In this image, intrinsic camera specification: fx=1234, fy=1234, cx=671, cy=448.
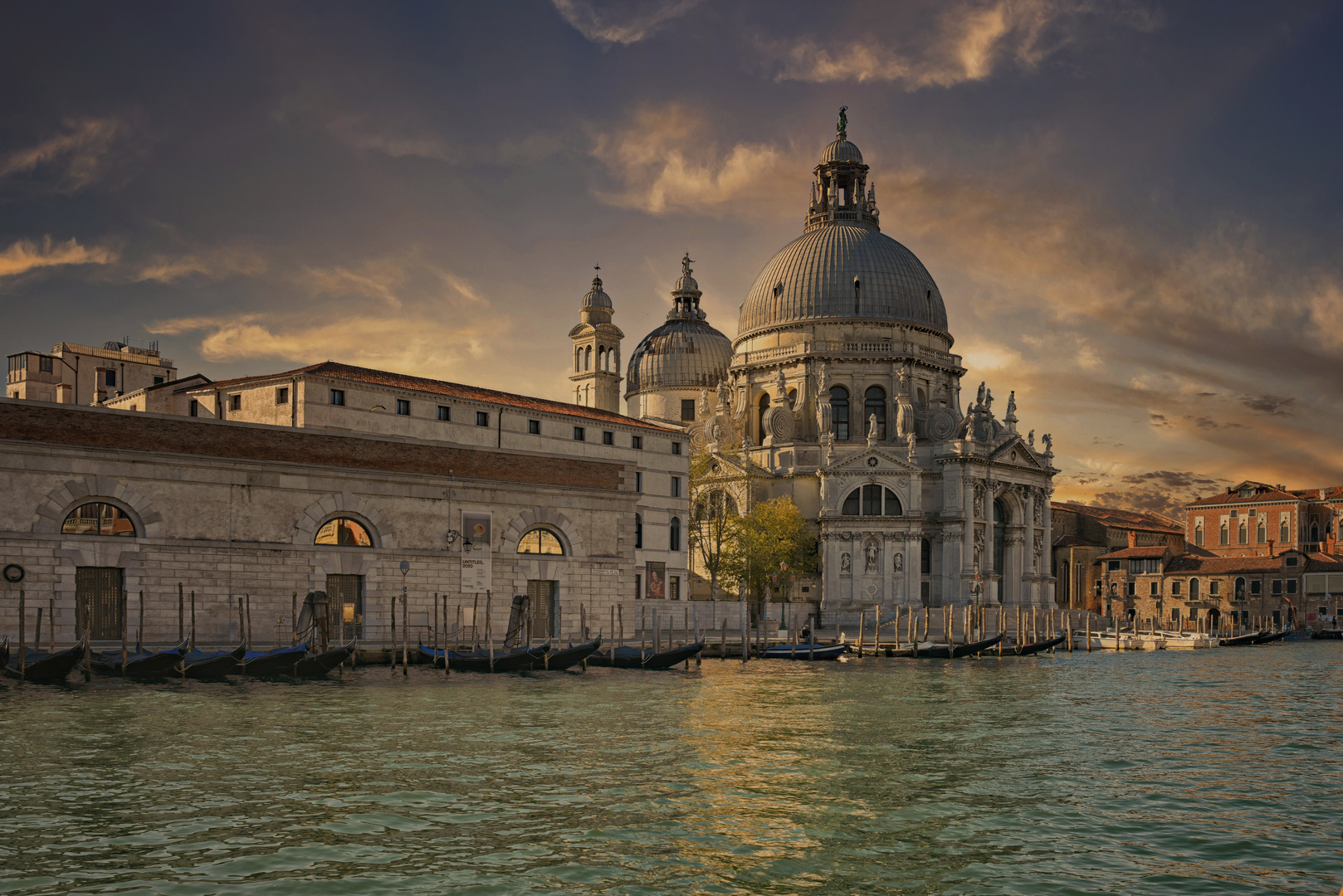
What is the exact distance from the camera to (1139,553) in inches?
2968

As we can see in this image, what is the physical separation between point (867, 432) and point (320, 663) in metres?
Answer: 42.3

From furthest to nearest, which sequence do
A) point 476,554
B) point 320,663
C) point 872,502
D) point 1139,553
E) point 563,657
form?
point 1139,553 → point 872,502 → point 476,554 → point 563,657 → point 320,663

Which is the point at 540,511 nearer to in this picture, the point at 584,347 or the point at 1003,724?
the point at 1003,724

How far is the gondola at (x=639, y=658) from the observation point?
31.7 m

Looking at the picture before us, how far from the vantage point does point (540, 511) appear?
111 ft

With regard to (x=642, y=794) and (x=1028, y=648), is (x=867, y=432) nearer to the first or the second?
(x=1028, y=648)

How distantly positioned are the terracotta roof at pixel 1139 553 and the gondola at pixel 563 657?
54535mm

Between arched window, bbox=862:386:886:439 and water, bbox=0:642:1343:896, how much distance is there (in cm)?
4031

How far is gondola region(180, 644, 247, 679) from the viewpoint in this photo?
25547mm

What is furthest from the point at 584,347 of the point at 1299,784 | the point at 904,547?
the point at 1299,784

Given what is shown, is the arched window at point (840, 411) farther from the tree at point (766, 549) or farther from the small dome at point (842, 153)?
the small dome at point (842, 153)

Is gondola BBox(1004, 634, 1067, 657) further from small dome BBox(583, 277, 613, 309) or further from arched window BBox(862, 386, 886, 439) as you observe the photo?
small dome BBox(583, 277, 613, 309)

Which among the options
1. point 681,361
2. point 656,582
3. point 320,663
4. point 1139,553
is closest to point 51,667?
point 320,663

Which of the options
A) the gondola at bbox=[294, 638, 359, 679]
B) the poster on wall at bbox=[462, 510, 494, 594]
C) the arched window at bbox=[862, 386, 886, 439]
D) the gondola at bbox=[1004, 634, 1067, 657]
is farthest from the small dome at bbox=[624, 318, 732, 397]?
the gondola at bbox=[294, 638, 359, 679]
